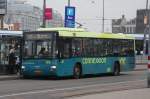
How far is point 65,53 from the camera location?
30031mm

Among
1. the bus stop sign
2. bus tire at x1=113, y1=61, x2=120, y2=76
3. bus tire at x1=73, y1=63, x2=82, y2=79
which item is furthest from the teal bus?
the bus stop sign

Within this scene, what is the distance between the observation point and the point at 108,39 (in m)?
34.4

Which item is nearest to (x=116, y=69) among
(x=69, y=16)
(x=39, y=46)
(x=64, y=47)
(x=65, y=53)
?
(x=65, y=53)

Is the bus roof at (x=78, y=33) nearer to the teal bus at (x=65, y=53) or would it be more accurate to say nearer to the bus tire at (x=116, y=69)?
the teal bus at (x=65, y=53)

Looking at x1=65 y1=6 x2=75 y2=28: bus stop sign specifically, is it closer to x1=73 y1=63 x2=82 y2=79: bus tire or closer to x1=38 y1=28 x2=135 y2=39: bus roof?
x1=38 y1=28 x2=135 y2=39: bus roof

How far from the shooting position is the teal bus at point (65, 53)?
29594 mm

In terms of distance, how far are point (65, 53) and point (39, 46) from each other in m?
1.42

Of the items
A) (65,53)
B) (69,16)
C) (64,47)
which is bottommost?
(65,53)

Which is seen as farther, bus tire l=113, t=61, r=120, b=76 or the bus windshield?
bus tire l=113, t=61, r=120, b=76

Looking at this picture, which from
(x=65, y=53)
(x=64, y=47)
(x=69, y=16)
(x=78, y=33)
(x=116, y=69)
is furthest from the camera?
(x=69, y=16)

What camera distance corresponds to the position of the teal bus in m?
29.6

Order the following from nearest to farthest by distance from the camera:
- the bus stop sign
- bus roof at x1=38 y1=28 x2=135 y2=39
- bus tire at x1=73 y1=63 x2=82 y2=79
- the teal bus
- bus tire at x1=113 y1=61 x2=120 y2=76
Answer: the teal bus < bus roof at x1=38 y1=28 x2=135 y2=39 < bus tire at x1=73 y1=63 x2=82 y2=79 < bus tire at x1=113 y1=61 x2=120 y2=76 < the bus stop sign

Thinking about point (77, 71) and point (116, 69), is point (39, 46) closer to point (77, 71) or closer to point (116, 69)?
point (77, 71)

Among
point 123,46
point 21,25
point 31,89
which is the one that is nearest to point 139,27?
point 21,25
